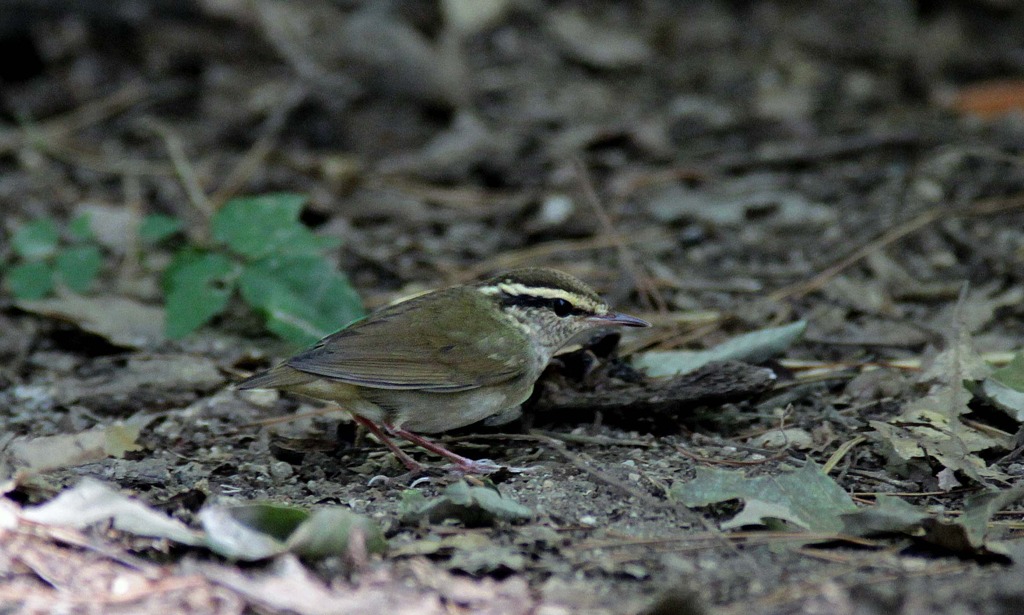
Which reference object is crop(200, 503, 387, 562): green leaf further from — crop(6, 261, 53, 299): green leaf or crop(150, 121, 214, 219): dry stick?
crop(150, 121, 214, 219): dry stick

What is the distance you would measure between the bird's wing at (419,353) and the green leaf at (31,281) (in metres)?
2.40

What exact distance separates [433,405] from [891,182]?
477 cm

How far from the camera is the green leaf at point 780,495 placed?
4.15 metres

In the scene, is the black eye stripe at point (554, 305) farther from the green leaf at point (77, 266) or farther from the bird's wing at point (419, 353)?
the green leaf at point (77, 266)


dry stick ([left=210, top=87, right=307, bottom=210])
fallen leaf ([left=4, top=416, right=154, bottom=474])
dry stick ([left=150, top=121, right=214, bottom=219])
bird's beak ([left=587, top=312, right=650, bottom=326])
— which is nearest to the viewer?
fallen leaf ([left=4, top=416, right=154, bottom=474])

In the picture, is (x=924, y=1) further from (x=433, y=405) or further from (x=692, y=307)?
(x=433, y=405)

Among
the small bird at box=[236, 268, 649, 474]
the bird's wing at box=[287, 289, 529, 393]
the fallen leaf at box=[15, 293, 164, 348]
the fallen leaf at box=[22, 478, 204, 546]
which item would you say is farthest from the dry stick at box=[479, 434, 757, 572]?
the fallen leaf at box=[15, 293, 164, 348]

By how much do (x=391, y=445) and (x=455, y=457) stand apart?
0.34 m

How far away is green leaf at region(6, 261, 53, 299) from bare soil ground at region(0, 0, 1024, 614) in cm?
27

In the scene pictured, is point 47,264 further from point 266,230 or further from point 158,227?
point 266,230

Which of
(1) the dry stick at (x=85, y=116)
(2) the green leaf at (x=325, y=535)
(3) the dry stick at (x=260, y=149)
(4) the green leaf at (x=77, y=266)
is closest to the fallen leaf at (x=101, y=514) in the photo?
(2) the green leaf at (x=325, y=535)

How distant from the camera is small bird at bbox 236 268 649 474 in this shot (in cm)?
510

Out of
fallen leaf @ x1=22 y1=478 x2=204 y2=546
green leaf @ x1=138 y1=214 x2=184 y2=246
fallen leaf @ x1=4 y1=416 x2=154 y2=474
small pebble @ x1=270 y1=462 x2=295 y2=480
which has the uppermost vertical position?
green leaf @ x1=138 y1=214 x2=184 y2=246

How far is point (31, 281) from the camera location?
6.73 meters
